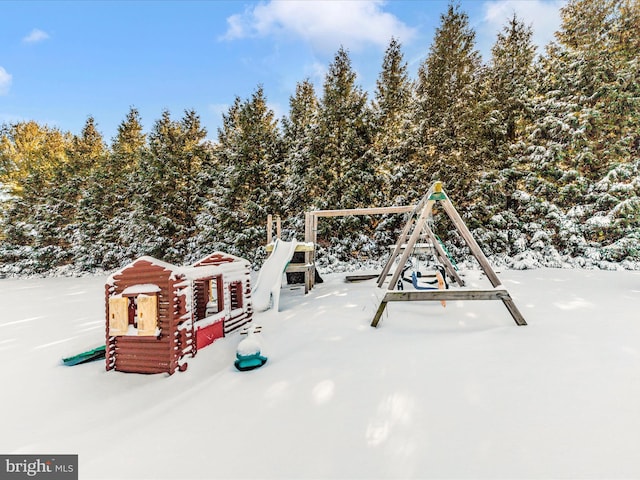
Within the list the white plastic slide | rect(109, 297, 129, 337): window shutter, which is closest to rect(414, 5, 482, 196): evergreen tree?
the white plastic slide

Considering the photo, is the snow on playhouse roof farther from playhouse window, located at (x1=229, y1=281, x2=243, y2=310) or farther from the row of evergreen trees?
the row of evergreen trees

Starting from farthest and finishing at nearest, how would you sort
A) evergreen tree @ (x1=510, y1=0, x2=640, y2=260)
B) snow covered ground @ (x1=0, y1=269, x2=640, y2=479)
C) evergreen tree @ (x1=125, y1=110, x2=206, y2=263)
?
1. evergreen tree @ (x1=125, y1=110, x2=206, y2=263)
2. evergreen tree @ (x1=510, y1=0, x2=640, y2=260)
3. snow covered ground @ (x1=0, y1=269, x2=640, y2=479)

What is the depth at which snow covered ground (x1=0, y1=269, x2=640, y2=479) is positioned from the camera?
1.53 meters

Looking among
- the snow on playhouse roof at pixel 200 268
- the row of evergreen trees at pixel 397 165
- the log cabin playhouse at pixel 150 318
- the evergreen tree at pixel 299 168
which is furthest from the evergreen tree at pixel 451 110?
the log cabin playhouse at pixel 150 318

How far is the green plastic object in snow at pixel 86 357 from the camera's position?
Result: 313 centimetres

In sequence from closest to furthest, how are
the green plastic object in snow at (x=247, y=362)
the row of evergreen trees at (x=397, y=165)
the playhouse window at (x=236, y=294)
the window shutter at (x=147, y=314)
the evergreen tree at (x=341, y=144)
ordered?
the green plastic object in snow at (x=247, y=362) < the window shutter at (x=147, y=314) < the playhouse window at (x=236, y=294) < the row of evergreen trees at (x=397, y=165) < the evergreen tree at (x=341, y=144)

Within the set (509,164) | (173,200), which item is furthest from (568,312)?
(173,200)

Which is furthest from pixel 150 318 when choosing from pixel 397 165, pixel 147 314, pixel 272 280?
pixel 397 165

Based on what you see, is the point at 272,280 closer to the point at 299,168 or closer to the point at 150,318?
the point at 150,318

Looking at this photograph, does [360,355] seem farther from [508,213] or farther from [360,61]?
[360,61]

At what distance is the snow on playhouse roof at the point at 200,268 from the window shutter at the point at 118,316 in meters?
0.25

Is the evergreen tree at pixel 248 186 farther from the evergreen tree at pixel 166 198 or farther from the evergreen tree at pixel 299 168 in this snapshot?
the evergreen tree at pixel 166 198

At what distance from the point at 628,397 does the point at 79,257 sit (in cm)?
1755

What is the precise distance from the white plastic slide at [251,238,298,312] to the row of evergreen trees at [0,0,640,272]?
515 cm
